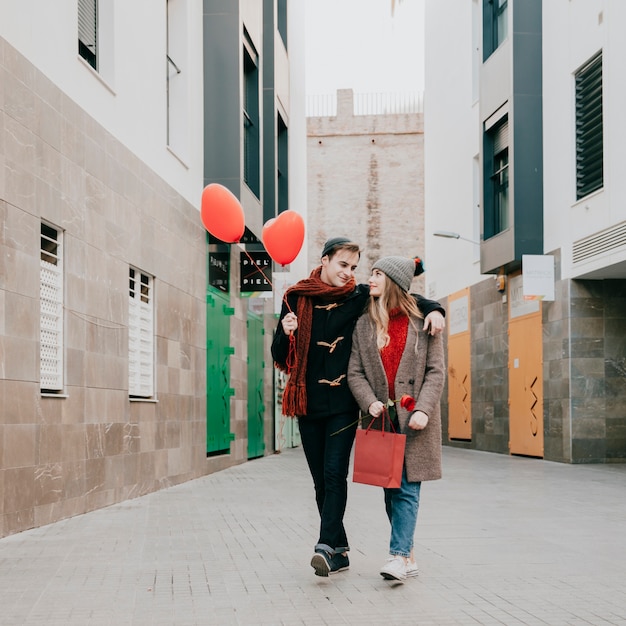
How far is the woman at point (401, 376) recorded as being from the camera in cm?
588

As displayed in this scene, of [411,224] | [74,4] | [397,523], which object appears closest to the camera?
[397,523]

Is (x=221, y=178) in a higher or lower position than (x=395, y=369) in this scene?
higher

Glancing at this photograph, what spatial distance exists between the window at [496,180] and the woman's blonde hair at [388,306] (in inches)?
670

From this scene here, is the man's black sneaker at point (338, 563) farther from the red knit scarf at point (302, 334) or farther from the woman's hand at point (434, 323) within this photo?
the woman's hand at point (434, 323)

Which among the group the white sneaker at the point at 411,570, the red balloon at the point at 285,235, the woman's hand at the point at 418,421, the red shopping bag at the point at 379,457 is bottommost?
the white sneaker at the point at 411,570

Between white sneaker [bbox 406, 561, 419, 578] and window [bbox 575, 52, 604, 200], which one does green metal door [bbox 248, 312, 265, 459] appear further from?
white sneaker [bbox 406, 561, 419, 578]

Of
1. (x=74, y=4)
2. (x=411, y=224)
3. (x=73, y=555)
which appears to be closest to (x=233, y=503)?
(x=73, y=555)

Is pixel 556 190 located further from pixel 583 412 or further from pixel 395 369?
pixel 395 369

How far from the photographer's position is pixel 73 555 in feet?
23.8

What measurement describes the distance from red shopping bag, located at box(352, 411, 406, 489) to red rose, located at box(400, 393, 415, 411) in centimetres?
17

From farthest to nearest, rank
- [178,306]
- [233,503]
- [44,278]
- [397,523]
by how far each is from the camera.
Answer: [178,306] → [233,503] → [44,278] → [397,523]

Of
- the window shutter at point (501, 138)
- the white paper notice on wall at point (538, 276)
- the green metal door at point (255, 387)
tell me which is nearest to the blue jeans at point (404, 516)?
the white paper notice on wall at point (538, 276)

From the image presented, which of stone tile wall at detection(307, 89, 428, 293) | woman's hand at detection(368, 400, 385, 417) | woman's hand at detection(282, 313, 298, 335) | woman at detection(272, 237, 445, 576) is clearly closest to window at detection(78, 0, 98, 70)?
woman at detection(272, 237, 445, 576)

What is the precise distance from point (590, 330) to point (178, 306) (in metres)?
8.28
